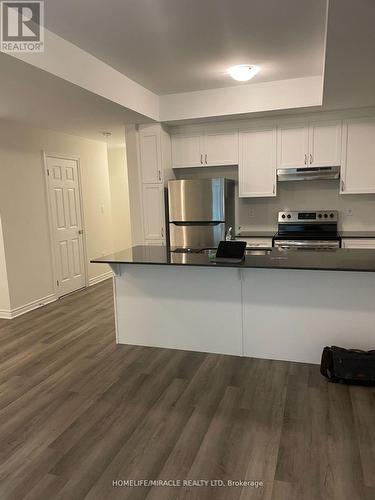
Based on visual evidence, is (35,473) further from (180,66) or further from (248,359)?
(180,66)

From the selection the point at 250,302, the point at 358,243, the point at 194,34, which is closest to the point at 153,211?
the point at 250,302

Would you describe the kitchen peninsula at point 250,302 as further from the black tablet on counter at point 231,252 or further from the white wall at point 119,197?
the white wall at point 119,197

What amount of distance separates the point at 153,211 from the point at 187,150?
3.21ft

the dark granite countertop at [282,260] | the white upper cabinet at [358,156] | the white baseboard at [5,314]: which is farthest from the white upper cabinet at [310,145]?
the white baseboard at [5,314]

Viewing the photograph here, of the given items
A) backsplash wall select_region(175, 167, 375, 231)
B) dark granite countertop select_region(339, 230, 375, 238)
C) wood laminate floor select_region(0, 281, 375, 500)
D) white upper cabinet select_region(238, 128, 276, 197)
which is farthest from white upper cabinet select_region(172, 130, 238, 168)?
wood laminate floor select_region(0, 281, 375, 500)

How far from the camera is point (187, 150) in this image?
16.8 feet

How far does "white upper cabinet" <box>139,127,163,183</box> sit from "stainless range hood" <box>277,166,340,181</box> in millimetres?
1584

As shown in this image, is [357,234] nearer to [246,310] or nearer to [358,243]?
[358,243]

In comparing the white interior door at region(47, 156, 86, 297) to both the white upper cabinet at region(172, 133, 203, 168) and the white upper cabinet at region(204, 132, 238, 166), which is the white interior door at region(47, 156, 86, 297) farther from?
the white upper cabinet at region(204, 132, 238, 166)

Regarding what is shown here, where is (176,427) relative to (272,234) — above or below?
below

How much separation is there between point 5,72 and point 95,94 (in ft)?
2.72

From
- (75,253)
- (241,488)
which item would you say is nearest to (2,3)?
(241,488)

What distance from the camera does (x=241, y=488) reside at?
1.84 meters

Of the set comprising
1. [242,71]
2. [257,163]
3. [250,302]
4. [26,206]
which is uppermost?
[242,71]
